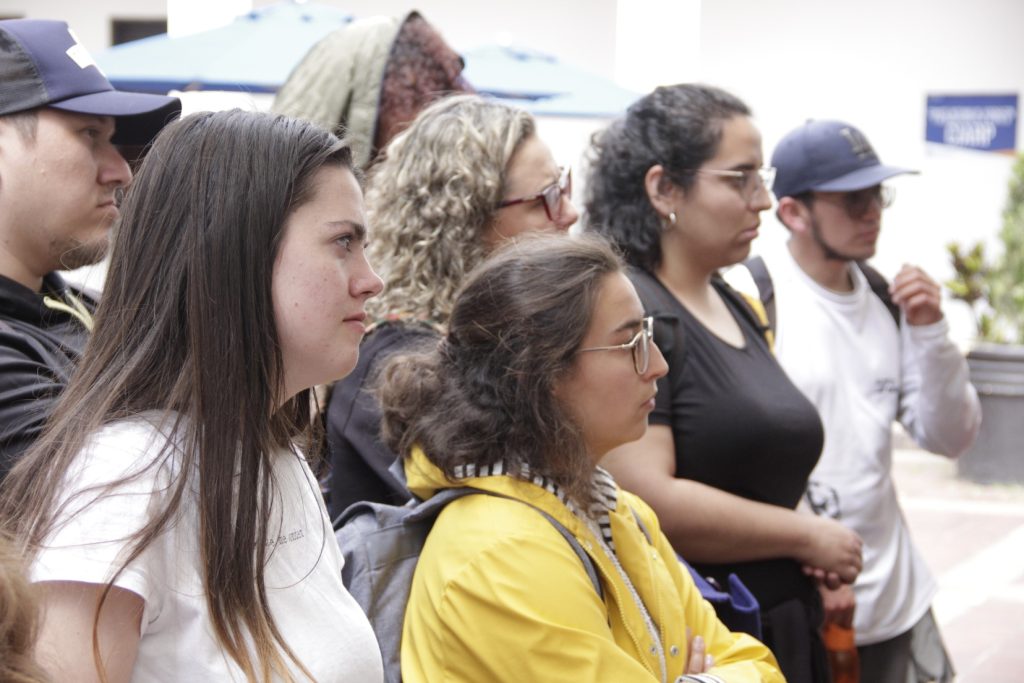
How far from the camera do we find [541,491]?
225 centimetres

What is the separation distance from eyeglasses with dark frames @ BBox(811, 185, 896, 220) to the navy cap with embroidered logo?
25mm

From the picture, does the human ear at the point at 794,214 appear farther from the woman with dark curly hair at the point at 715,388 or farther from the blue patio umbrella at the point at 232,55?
the blue patio umbrella at the point at 232,55

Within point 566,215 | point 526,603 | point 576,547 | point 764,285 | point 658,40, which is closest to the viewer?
point 526,603

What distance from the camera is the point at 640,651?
2.23 metres

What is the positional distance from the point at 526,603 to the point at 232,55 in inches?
191

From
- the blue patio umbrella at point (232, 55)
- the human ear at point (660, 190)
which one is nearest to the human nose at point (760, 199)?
the human ear at point (660, 190)

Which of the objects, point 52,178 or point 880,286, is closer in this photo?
point 52,178

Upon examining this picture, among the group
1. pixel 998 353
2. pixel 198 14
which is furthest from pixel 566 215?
pixel 198 14

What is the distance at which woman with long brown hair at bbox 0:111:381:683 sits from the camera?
141 centimetres

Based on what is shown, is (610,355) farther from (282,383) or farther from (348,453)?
(282,383)

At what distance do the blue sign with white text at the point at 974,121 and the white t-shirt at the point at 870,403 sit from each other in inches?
373

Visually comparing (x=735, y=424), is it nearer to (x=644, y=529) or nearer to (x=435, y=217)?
(x=644, y=529)

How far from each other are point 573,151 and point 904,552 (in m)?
6.76

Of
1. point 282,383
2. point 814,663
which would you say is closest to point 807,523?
point 814,663
